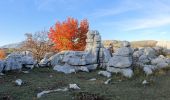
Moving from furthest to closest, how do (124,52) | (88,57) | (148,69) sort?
1. (88,57)
2. (124,52)
3. (148,69)

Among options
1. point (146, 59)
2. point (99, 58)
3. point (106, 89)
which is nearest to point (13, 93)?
point (106, 89)

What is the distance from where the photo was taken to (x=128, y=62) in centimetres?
3728

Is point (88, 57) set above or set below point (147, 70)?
above

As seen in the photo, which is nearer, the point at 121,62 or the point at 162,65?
the point at 121,62

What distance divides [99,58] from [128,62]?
8.03 meters

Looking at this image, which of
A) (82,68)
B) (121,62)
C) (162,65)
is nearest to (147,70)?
(121,62)

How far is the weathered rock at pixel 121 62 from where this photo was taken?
3712 centimetres

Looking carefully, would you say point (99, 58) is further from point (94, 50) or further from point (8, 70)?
point (8, 70)

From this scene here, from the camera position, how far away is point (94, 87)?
2822 centimetres

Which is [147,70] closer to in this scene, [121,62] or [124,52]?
[121,62]

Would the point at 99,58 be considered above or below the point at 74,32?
below

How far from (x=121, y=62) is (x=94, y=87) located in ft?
32.5

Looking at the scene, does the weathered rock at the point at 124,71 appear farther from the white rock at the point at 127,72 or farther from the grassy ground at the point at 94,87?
the grassy ground at the point at 94,87

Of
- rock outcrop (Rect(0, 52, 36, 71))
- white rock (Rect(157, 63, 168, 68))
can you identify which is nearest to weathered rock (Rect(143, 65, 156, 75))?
white rock (Rect(157, 63, 168, 68))
